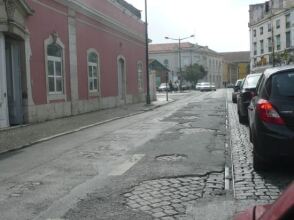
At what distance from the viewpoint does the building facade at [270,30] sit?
74.3m

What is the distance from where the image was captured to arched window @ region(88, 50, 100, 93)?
84.3ft

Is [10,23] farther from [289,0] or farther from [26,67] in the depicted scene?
[289,0]

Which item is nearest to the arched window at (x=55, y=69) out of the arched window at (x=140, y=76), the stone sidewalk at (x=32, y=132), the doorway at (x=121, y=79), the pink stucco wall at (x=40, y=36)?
the pink stucco wall at (x=40, y=36)

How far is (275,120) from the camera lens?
6.54 m

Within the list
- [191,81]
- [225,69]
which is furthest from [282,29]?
[225,69]

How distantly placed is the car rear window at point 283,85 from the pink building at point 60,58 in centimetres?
1142

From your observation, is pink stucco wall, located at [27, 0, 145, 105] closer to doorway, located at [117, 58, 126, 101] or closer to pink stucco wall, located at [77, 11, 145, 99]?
pink stucco wall, located at [77, 11, 145, 99]

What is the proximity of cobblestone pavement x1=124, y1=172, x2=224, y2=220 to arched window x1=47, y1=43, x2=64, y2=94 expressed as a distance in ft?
46.3

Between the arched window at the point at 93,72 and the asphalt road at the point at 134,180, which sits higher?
the arched window at the point at 93,72

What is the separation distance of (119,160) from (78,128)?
7.23 meters

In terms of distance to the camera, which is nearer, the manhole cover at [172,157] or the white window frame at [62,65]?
the manhole cover at [172,157]

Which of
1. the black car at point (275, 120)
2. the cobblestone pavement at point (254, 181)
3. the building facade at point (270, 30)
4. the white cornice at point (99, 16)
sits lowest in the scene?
the cobblestone pavement at point (254, 181)

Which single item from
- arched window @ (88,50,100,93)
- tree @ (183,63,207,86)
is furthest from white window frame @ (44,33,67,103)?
tree @ (183,63,207,86)

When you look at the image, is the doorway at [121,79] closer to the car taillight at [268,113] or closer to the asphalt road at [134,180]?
the asphalt road at [134,180]
